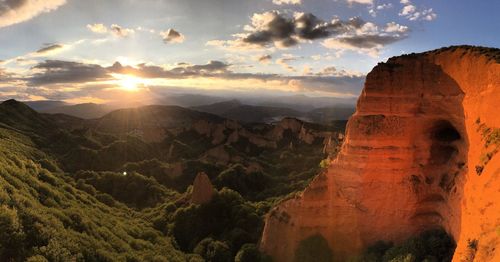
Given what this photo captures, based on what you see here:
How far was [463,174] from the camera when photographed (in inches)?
777

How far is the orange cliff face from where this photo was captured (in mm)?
19062

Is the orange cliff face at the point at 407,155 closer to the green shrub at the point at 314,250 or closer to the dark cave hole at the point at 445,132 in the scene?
the dark cave hole at the point at 445,132

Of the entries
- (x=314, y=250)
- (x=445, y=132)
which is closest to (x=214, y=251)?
(x=314, y=250)

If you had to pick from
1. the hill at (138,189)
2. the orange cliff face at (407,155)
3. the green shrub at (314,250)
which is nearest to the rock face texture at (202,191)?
the hill at (138,189)

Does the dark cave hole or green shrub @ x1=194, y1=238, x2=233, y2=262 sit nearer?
the dark cave hole

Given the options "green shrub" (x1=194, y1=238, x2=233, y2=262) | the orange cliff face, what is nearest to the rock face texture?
"green shrub" (x1=194, y1=238, x2=233, y2=262)

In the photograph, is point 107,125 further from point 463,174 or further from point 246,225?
point 463,174

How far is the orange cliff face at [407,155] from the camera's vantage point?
19.1 meters

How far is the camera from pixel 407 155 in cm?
2259

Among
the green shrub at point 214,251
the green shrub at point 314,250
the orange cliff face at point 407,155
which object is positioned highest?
the orange cliff face at point 407,155

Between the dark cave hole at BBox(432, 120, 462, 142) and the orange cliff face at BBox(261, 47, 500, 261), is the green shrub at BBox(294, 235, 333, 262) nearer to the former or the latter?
the orange cliff face at BBox(261, 47, 500, 261)

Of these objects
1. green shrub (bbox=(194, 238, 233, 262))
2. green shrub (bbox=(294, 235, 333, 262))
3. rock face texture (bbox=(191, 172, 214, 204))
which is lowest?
green shrub (bbox=(194, 238, 233, 262))

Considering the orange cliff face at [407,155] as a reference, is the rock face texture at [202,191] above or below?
below

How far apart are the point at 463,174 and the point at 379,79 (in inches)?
286
